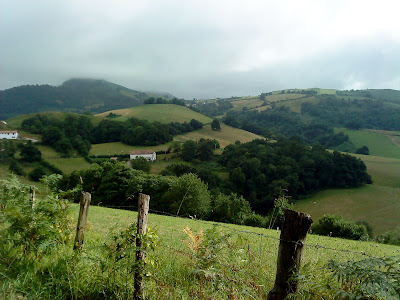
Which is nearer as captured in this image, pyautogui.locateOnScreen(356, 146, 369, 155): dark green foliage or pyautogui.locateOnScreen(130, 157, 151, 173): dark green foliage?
pyautogui.locateOnScreen(130, 157, 151, 173): dark green foliage

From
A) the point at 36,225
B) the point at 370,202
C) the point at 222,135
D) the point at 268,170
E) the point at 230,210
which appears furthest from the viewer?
the point at 222,135

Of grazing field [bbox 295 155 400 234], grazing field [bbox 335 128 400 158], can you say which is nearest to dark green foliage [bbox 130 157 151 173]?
grazing field [bbox 295 155 400 234]

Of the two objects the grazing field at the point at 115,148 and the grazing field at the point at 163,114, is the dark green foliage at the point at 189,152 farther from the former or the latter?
the grazing field at the point at 163,114

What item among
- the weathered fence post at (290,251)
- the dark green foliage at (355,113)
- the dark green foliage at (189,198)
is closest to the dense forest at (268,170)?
the dark green foliage at (189,198)

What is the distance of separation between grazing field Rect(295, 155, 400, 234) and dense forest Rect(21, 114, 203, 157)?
6099 cm

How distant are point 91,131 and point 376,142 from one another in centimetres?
12530

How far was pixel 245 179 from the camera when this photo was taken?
76.2 m

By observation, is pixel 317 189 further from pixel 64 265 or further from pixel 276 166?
pixel 64 265

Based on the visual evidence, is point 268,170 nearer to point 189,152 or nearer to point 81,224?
point 189,152

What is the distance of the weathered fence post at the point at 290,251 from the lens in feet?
9.43

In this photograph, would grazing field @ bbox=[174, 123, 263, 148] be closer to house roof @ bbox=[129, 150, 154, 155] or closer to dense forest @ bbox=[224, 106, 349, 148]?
dense forest @ bbox=[224, 106, 349, 148]

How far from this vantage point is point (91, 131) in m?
112

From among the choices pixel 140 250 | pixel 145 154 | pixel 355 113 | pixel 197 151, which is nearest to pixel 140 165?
pixel 145 154

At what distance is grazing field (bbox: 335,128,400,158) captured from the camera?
4273 inches
